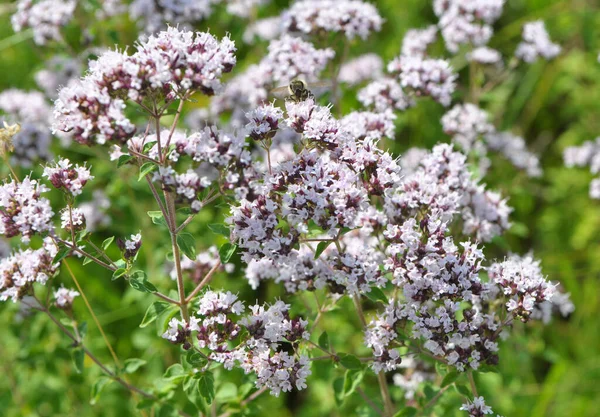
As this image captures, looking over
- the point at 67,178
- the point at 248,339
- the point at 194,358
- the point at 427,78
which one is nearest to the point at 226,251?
the point at 248,339

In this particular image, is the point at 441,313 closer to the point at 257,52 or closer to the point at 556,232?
the point at 556,232

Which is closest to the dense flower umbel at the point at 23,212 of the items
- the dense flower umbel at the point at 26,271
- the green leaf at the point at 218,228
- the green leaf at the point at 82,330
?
the dense flower umbel at the point at 26,271

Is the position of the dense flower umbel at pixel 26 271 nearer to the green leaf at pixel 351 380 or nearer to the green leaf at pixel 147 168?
the green leaf at pixel 147 168

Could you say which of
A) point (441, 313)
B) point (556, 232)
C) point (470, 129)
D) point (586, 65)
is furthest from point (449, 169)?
point (586, 65)

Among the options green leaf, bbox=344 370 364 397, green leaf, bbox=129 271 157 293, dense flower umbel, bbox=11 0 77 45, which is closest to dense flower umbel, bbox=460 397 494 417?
green leaf, bbox=344 370 364 397

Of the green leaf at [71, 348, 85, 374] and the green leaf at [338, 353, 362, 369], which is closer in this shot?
the green leaf at [338, 353, 362, 369]

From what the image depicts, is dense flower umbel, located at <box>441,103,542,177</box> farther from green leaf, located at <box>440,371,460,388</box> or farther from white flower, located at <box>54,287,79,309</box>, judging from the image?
white flower, located at <box>54,287,79,309</box>

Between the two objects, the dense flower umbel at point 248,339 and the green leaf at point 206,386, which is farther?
the green leaf at point 206,386
